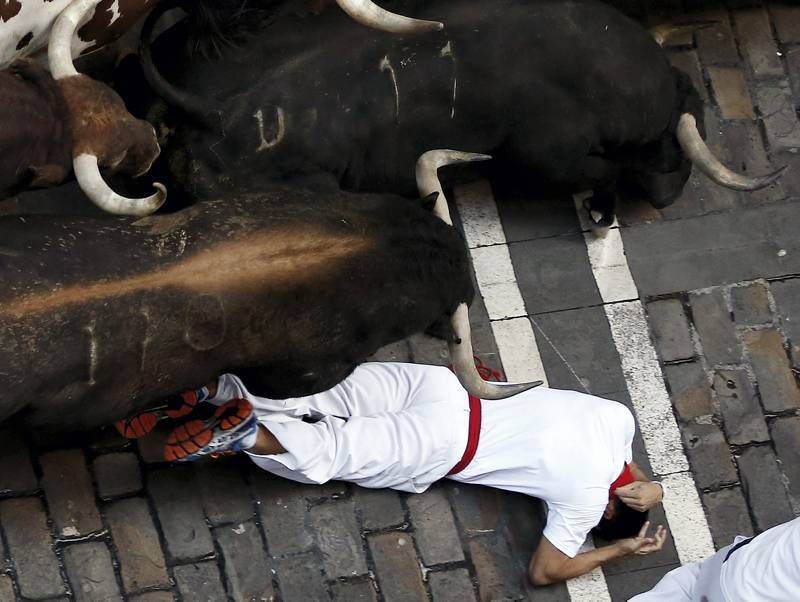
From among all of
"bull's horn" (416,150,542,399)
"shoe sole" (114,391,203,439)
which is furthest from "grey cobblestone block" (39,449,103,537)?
"bull's horn" (416,150,542,399)

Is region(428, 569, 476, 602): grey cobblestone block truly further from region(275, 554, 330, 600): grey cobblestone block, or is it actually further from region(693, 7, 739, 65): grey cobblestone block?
region(693, 7, 739, 65): grey cobblestone block

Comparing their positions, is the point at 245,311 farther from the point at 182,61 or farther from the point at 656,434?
the point at 656,434

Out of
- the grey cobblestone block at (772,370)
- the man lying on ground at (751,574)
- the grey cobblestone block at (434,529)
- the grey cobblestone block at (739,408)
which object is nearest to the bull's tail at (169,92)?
the grey cobblestone block at (434,529)

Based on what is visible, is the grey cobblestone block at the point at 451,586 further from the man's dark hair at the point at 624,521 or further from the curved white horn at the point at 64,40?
the curved white horn at the point at 64,40

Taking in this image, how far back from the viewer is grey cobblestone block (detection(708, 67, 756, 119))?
6887 millimetres

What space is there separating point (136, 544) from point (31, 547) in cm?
40

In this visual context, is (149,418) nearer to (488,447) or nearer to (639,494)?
(488,447)

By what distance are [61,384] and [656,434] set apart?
2.99 meters

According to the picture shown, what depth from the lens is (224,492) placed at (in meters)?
5.43

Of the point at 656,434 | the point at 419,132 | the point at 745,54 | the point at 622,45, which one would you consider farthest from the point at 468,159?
the point at 745,54

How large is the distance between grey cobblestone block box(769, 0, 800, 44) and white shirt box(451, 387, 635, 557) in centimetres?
259

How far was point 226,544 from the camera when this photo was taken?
536 centimetres

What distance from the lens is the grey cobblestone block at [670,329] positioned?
632cm

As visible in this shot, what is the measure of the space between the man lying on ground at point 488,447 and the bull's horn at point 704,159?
127cm
